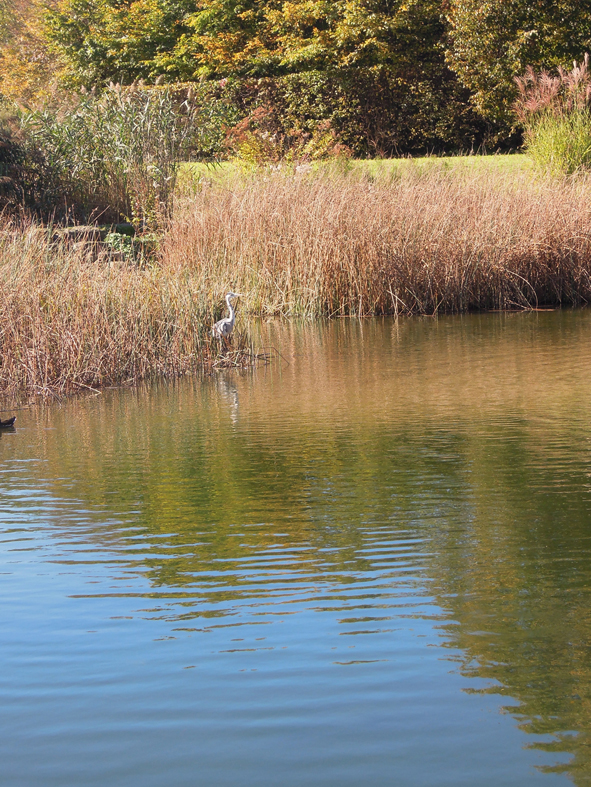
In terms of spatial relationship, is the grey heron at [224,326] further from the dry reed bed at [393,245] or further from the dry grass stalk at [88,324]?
the dry reed bed at [393,245]

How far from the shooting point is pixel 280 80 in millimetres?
25594

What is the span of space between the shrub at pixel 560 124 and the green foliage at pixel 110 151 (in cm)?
562

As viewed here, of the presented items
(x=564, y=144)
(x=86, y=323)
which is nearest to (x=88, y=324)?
(x=86, y=323)

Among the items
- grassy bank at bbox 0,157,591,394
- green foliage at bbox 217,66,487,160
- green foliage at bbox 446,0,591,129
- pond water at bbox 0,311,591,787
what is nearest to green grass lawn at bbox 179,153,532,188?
grassy bank at bbox 0,157,591,394

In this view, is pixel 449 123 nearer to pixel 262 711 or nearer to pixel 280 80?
pixel 280 80

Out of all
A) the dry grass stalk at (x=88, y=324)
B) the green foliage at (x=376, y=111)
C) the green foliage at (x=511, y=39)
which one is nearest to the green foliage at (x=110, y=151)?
the green foliage at (x=376, y=111)

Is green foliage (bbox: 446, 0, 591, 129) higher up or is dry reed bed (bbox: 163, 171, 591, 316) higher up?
green foliage (bbox: 446, 0, 591, 129)

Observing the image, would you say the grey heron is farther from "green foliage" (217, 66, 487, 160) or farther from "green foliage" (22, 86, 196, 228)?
"green foliage" (217, 66, 487, 160)

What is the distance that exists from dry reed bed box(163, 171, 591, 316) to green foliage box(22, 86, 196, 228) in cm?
376

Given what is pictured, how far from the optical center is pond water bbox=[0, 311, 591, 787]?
96.4 inches

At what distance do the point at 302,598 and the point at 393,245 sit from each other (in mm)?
9432

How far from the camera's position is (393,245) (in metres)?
12.4

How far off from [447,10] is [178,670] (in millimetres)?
23268

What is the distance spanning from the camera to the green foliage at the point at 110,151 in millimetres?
16562
